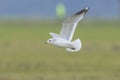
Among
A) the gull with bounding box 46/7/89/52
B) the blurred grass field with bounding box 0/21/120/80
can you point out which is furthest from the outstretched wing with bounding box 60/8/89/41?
the blurred grass field with bounding box 0/21/120/80

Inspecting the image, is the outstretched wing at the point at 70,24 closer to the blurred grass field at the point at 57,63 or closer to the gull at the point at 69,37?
the gull at the point at 69,37

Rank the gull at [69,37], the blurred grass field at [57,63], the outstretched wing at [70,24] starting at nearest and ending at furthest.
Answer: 1. the outstretched wing at [70,24]
2. the gull at [69,37]
3. the blurred grass field at [57,63]

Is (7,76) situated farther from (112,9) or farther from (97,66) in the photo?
(112,9)

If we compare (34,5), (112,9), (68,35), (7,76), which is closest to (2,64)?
(7,76)

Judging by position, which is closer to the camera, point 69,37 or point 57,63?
point 69,37

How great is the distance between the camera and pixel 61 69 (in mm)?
24156

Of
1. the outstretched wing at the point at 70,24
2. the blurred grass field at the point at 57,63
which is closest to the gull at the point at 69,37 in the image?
the outstretched wing at the point at 70,24

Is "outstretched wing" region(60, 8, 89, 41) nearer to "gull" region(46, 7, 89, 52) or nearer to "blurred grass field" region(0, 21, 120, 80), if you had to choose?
"gull" region(46, 7, 89, 52)

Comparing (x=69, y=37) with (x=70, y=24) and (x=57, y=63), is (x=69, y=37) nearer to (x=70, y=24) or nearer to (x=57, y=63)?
(x=70, y=24)

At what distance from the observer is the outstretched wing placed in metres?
16.4

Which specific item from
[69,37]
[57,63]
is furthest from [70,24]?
[57,63]

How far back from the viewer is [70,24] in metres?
16.7

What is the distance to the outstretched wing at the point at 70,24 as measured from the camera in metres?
16.4

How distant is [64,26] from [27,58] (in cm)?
1146
